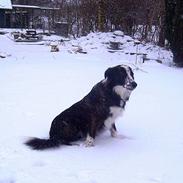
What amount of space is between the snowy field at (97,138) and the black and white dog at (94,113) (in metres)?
0.16

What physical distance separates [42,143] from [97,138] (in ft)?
2.83

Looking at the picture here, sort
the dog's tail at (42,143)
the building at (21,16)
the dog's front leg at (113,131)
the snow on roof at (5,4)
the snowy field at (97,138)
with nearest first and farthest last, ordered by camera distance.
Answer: the snowy field at (97,138)
the dog's tail at (42,143)
the dog's front leg at (113,131)
the snow on roof at (5,4)
the building at (21,16)

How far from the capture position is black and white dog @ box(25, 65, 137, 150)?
16.8ft

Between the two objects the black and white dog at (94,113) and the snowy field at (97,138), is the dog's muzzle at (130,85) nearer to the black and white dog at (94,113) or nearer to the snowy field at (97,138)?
the black and white dog at (94,113)

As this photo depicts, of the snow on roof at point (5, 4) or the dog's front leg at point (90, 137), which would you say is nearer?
the dog's front leg at point (90, 137)

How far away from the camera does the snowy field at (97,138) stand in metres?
4.34

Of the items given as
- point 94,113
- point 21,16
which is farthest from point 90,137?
point 21,16

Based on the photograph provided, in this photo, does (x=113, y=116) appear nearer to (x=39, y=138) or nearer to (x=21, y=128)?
(x=39, y=138)

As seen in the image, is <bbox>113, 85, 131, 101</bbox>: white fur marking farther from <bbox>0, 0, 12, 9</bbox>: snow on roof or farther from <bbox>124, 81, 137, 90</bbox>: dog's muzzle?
<bbox>0, 0, 12, 9</bbox>: snow on roof

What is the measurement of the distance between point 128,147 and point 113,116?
1.45 feet

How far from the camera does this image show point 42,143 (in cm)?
505

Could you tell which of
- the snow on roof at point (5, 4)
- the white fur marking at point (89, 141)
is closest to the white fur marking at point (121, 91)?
the white fur marking at point (89, 141)

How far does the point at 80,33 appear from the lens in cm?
2462

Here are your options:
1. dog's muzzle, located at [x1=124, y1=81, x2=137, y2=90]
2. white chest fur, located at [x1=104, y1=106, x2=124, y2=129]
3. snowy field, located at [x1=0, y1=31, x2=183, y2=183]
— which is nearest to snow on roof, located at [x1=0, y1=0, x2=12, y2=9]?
snowy field, located at [x1=0, y1=31, x2=183, y2=183]
